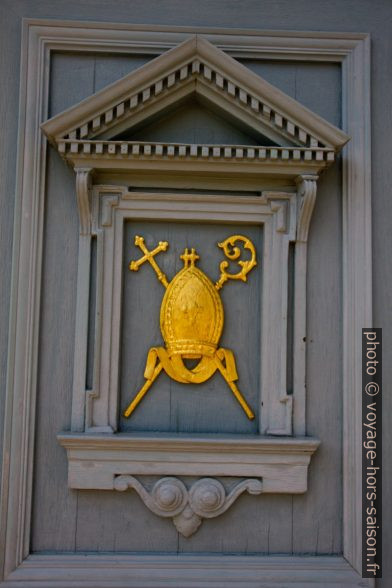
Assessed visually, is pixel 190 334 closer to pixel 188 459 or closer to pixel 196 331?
pixel 196 331

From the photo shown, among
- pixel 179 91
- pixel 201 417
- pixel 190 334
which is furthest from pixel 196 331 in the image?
pixel 179 91

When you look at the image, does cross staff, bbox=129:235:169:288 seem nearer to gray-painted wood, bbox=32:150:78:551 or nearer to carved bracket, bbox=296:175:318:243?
gray-painted wood, bbox=32:150:78:551

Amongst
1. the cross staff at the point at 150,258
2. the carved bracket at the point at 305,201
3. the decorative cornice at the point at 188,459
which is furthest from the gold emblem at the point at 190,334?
the carved bracket at the point at 305,201

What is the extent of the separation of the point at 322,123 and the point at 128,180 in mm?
699

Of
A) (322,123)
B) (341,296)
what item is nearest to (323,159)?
(322,123)

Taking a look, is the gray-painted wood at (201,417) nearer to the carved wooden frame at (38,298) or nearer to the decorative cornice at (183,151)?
the carved wooden frame at (38,298)

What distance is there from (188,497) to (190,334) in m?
0.55

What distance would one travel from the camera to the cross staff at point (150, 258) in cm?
270

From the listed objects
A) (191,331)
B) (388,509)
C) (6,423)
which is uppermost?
(191,331)

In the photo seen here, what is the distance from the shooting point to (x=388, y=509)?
8.73 feet

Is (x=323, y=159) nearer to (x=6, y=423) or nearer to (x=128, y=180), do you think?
(x=128, y=180)

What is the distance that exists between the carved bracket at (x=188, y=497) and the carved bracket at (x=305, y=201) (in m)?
0.87

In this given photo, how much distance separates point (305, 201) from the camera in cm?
264

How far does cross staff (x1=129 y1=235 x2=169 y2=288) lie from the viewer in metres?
2.70
